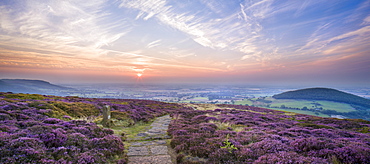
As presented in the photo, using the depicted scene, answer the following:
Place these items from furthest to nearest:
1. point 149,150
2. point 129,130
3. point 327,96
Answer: point 327,96 < point 129,130 < point 149,150

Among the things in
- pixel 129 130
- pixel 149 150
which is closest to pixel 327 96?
pixel 129 130

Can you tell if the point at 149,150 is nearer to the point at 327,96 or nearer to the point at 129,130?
the point at 129,130

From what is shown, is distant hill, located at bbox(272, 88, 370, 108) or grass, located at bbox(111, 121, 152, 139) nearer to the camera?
grass, located at bbox(111, 121, 152, 139)

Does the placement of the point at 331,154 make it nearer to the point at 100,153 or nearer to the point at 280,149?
the point at 280,149

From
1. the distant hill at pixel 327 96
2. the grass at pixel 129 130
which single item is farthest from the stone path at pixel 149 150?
the distant hill at pixel 327 96

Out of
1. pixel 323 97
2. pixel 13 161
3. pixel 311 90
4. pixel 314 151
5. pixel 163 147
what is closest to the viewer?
pixel 13 161

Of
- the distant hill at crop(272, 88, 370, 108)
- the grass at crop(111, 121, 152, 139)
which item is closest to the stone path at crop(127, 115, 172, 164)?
the grass at crop(111, 121, 152, 139)

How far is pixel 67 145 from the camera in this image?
7.20 meters

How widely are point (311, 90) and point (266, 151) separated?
735ft

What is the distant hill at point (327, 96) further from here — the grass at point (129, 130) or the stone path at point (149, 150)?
the stone path at point (149, 150)

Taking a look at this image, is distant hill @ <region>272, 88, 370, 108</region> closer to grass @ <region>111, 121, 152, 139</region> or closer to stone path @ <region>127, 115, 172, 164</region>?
grass @ <region>111, 121, 152, 139</region>

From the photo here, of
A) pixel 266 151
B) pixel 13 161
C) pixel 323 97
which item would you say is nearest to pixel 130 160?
pixel 13 161

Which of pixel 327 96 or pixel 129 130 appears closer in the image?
pixel 129 130

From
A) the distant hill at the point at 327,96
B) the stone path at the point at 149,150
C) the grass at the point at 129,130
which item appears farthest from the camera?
the distant hill at the point at 327,96
